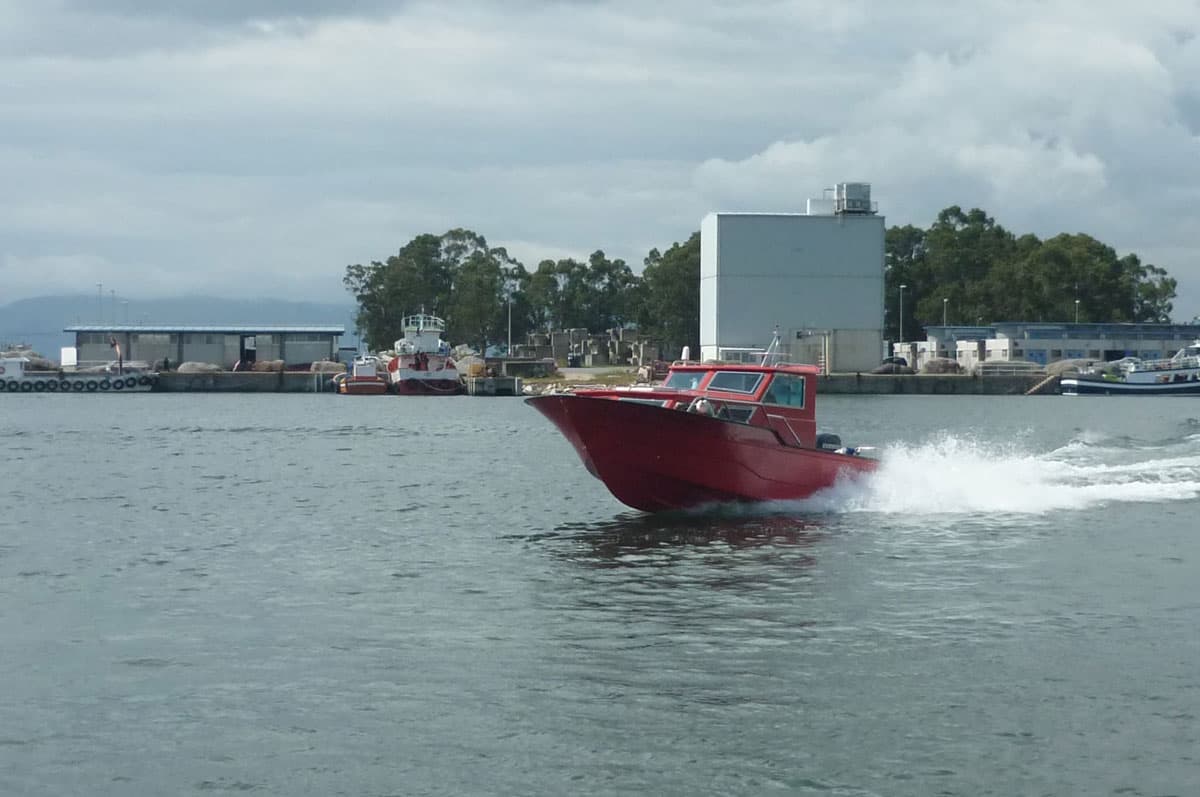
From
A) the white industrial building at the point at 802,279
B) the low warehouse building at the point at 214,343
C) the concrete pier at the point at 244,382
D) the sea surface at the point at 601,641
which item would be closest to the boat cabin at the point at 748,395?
the sea surface at the point at 601,641

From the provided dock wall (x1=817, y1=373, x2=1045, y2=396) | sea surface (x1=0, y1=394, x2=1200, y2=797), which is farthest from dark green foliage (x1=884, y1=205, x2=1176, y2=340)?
sea surface (x1=0, y1=394, x2=1200, y2=797)

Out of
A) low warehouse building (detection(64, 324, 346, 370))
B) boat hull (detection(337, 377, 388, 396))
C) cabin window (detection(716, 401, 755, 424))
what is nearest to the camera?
cabin window (detection(716, 401, 755, 424))

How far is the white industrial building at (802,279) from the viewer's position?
119 metres

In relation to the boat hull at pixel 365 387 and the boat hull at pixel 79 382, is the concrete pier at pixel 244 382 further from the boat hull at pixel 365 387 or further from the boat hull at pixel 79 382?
the boat hull at pixel 365 387

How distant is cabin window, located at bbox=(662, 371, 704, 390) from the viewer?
31375 millimetres

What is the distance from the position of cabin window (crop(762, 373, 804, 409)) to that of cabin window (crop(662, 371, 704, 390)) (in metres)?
1.59

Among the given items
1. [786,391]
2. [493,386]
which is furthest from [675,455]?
[493,386]

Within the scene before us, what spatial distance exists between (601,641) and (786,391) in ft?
43.7

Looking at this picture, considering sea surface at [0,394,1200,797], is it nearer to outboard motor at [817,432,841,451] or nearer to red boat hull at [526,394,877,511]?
red boat hull at [526,394,877,511]

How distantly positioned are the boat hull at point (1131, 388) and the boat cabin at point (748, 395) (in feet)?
336

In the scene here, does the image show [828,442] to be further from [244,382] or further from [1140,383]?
[244,382]

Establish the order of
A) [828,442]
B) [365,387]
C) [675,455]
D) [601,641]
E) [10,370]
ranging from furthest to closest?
[10,370], [365,387], [828,442], [675,455], [601,641]

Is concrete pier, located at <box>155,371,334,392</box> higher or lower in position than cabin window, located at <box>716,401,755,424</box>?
lower

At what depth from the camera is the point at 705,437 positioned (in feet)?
96.0
